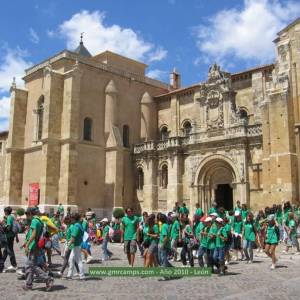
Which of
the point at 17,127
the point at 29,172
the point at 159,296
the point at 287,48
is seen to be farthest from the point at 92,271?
the point at 17,127

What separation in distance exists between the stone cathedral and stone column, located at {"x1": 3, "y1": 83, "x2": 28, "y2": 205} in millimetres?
83

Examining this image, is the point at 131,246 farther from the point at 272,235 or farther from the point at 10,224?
the point at 272,235

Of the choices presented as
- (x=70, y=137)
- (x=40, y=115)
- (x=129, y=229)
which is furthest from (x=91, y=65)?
(x=129, y=229)

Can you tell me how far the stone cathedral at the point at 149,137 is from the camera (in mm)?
23906

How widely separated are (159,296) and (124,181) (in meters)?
25.0

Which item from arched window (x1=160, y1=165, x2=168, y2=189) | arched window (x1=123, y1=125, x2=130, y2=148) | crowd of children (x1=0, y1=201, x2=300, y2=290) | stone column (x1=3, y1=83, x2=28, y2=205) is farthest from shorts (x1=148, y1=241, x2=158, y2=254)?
stone column (x1=3, y1=83, x2=28, y2=205)

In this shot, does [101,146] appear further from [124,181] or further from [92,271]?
[92,271]

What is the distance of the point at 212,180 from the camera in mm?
28484

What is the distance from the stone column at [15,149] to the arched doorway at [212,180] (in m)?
15.3

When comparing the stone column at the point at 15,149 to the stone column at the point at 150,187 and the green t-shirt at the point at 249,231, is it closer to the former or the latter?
the stone column at the point at 150,187

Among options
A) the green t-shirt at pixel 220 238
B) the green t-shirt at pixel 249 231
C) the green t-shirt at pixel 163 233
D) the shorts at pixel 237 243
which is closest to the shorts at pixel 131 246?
the green t-shirt at pixel 163 233

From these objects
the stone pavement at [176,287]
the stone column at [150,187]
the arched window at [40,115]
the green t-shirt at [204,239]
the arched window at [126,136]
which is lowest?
the stone pavement at [176,287]

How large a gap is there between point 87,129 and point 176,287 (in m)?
24.0

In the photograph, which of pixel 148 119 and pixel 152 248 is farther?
pixel 148 119
